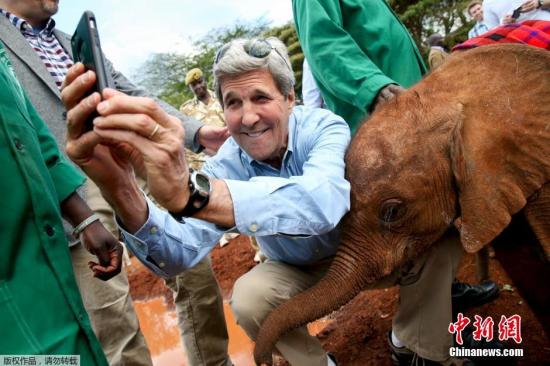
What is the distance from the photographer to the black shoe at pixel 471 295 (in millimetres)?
3381

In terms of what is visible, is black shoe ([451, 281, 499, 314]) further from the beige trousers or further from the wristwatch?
the wristwatch

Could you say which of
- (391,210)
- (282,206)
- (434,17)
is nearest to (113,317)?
(282,206)

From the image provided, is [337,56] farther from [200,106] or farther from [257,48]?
[200,106]

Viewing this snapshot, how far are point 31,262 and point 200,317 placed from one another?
194 centimetres

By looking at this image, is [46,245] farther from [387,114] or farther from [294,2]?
[294,2]

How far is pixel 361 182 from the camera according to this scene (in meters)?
2.22

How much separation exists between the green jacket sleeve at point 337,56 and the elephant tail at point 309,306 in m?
1.08

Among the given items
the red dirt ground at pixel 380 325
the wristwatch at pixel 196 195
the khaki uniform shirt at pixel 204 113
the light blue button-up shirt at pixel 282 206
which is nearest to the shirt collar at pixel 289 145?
the light blue button-up shirt at pixel 282 206

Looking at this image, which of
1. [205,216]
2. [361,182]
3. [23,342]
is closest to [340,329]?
[361,182]

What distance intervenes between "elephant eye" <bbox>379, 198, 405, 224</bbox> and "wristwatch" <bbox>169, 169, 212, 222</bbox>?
99 cm

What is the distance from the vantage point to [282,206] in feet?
5.74

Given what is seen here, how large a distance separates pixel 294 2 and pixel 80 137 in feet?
7.78

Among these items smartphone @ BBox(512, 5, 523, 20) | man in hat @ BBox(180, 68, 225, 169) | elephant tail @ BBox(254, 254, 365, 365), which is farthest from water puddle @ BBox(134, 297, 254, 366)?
smartphone @ BBox(512, 5, 523, 20)

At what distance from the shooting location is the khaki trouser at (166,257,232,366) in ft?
10.8
